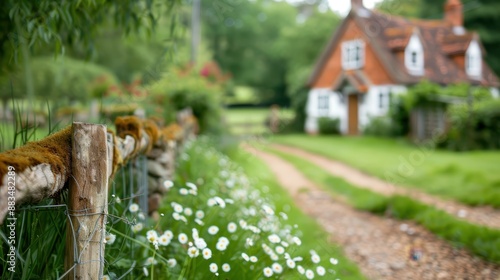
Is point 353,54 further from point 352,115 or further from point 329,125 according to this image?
point 329,125

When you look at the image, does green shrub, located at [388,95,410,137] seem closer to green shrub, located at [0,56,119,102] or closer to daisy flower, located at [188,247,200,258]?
green shrub, located at [0,56,119,102]

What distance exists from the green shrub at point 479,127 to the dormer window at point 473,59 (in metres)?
11.5

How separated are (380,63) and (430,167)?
1346 cm

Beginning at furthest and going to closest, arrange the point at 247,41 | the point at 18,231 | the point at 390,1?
the point at 247,41 → the point at 390,1 → the point at 18,231

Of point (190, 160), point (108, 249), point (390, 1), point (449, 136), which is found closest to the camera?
point (108, 249)

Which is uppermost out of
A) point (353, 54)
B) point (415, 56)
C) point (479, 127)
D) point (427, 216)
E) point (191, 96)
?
point (353, 54)

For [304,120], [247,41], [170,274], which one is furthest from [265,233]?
[247,41]

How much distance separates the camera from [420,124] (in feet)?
64.5

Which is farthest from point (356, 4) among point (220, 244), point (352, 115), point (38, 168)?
point (38, 168)

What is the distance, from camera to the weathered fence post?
2062 millimetres

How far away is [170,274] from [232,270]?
0.39 metres

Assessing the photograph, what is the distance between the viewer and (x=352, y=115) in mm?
26609

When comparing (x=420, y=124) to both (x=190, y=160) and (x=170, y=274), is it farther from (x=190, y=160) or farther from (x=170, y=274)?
(x=170, y=274)

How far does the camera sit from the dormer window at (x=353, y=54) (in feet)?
85.5
